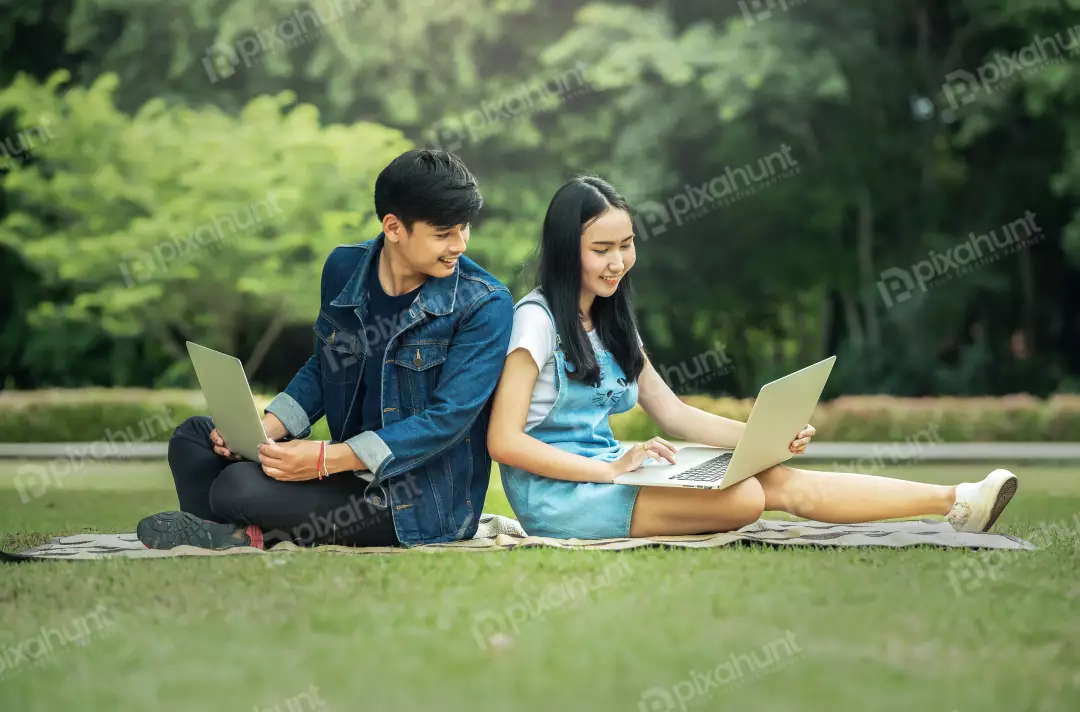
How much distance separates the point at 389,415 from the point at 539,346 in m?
0.64

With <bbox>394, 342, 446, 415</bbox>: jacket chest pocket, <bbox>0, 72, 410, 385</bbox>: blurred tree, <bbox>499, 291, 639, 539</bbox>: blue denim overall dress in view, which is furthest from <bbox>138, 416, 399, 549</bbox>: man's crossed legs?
<bbox>0, 72, 410, 385</bbox>: blurred tree

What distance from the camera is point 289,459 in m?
4.74

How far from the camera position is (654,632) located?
3.59 metres

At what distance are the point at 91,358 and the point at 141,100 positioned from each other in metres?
4.72

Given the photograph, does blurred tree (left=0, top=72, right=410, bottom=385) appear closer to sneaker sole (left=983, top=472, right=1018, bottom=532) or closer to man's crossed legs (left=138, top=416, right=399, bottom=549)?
man's crossed legs (left=138, top=416, right=399, bottom=549)

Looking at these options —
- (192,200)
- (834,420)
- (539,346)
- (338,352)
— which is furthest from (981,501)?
(192,200)

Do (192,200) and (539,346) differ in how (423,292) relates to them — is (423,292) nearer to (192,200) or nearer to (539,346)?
(539,346)

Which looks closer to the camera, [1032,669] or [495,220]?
[1032,669]

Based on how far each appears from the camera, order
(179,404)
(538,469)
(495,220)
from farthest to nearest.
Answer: (495,220), (179,404), (538,469)

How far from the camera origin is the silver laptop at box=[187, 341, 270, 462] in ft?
14.9

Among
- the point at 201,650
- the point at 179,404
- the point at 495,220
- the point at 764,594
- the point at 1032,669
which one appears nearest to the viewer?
the point at 1032,669

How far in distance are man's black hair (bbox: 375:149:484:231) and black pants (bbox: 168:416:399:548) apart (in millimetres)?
1037

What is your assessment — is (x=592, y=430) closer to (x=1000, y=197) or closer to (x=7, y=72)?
(x=1000, y=197)

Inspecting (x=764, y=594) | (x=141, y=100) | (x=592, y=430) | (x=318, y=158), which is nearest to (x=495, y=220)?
(x=318, y=158)
